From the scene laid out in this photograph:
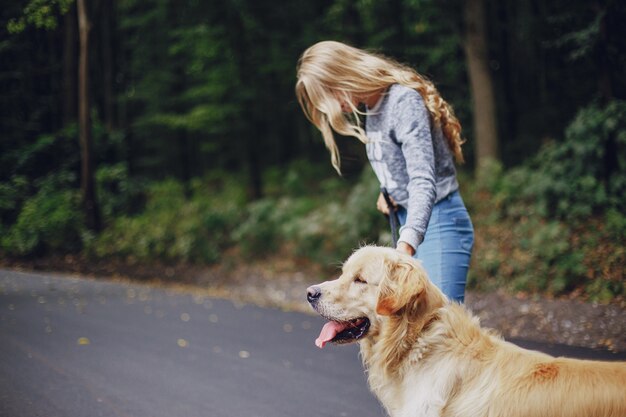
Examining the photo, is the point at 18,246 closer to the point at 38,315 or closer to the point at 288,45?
the point at 38,315

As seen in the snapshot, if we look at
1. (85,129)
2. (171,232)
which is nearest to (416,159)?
(85,129)

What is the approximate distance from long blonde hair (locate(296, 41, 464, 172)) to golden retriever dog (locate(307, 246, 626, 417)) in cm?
107

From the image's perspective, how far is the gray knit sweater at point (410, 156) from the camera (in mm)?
3447

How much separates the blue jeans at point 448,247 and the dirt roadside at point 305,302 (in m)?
3.88

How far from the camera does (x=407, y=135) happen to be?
364 cm

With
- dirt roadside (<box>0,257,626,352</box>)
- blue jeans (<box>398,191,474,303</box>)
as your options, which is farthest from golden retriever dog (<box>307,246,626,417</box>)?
dirt roadside (<box>0,257,626,352</box>)

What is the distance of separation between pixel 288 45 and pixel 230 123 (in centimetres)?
355

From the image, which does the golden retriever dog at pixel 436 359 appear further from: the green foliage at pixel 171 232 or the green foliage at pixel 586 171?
the green foliage at pixel 171 232

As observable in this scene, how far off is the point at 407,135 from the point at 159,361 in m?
4.32

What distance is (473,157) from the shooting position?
731 inches

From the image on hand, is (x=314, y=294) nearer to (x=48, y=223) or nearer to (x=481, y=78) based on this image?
(x=48, y=223)

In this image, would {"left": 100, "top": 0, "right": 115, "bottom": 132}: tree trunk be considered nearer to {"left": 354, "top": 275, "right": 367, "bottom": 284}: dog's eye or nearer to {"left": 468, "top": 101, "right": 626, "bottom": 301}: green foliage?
{"left": 468, "top": 101, "right": 626, "bottom": 301}: green foliage

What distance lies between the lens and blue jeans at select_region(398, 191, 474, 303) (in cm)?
369

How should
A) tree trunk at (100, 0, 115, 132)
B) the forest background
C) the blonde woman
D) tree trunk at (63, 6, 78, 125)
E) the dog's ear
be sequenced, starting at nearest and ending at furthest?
the dog's ear → the blonde woman → the forest background → tree trunk at (63, 6, 78, 125) → tree trunk at (100, 0, 115, 132)
